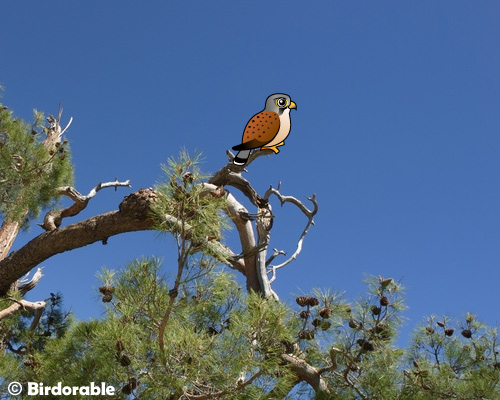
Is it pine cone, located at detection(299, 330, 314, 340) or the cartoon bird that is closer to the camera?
pine cone, located at detection(299, 330, 314, 340)

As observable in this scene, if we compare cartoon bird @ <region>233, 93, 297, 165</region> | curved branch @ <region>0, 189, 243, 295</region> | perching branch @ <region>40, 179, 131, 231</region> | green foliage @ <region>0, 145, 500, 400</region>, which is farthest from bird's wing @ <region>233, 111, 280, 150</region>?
perching branch @ <region>40, 179, 131, 231</region>

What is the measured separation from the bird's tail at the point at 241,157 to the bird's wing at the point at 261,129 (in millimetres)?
43

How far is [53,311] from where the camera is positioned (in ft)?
10.6

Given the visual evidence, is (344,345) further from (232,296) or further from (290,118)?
(290,118)

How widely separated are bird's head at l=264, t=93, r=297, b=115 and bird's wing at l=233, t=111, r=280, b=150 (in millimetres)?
25

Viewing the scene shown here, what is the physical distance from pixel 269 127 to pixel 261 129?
4 centimetres

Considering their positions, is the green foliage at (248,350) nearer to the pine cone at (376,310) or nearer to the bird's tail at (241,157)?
the pine cone at (376,310)

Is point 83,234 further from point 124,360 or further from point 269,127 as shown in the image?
point 124,360

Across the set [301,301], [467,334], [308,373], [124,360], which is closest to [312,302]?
[301,301]

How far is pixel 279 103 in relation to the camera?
251 centimetres

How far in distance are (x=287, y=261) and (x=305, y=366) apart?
798mm

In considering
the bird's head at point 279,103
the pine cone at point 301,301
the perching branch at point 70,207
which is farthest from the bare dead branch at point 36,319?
the pine cone at point 301,301

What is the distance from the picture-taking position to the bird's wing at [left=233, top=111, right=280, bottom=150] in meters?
2.51

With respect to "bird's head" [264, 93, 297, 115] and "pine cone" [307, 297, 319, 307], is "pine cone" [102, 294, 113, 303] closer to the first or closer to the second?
"pine cone" [307, 297, 319, 307]
